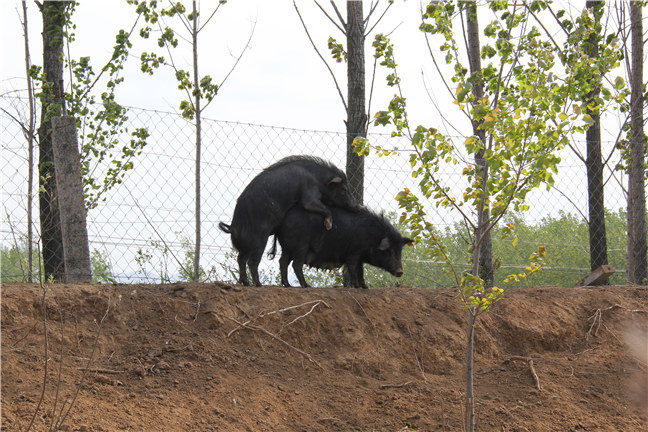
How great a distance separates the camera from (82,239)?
6.15m

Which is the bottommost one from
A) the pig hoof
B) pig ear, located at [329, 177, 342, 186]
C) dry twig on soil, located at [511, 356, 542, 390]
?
dry twig on soil, located at [511, 356, 542, 390]

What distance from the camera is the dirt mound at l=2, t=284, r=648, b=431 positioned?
4.06 m

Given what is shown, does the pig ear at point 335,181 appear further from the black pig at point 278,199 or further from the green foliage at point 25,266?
the green foliage at point 25,266

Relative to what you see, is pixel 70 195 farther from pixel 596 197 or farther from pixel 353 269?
pixel 596 197

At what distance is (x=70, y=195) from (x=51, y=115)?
→ 4.75ft

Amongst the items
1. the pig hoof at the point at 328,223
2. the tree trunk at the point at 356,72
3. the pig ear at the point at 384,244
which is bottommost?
the pig ear at the point at 384,244

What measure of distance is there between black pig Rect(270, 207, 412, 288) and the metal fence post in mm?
1842

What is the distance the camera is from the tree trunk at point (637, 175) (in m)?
8.08

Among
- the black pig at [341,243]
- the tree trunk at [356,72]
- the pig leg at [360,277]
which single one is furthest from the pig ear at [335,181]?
the pig leg at [360,277]

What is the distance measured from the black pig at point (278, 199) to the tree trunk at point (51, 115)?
2232mm

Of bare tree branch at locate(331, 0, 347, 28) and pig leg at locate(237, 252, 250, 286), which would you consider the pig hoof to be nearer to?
pig leg at locate(237, 252, 250, 286)

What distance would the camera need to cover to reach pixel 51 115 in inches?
278

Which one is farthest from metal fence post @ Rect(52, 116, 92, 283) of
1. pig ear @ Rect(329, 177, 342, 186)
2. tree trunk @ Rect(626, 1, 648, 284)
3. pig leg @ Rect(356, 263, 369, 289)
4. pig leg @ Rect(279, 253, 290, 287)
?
tree trunk @ Rect(626, 1, 648, 284)

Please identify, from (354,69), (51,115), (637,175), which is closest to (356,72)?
(354,69)
